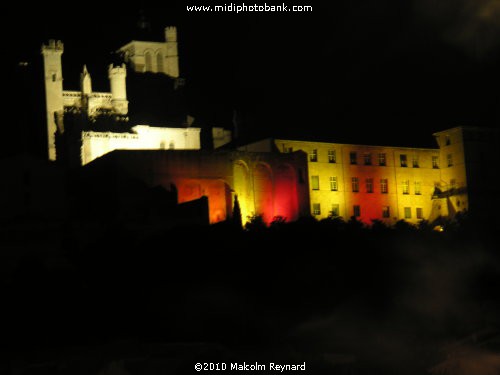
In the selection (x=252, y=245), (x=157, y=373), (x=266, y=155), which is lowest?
(x=157, y=373)

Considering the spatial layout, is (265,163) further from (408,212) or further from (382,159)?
(408,212)

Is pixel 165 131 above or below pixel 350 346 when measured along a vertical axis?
above

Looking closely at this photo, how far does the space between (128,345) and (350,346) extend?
936cm

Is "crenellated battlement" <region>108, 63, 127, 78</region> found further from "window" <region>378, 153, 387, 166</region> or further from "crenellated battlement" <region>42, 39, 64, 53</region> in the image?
"window" <region>378, 153, 387, 166</region>

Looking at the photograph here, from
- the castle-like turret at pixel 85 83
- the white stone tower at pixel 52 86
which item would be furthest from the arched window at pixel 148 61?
the white stone tower at pixel 52 86

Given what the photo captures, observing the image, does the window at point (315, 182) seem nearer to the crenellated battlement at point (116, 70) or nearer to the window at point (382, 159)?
the window at point (382, 159)

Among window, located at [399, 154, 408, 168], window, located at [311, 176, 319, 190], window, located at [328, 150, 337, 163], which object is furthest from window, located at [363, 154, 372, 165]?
window, located at [311, 176, 319, 190]

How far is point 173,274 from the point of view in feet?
207

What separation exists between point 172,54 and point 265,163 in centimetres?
1648

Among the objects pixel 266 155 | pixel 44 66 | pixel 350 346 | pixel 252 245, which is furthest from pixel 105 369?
pixel 44 66

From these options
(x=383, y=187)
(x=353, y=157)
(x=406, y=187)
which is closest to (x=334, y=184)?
(x=353, y=157)

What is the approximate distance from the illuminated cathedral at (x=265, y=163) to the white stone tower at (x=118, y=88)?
6 cm

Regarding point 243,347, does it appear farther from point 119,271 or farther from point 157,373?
point 119,271

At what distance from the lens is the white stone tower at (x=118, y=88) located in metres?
84.3
